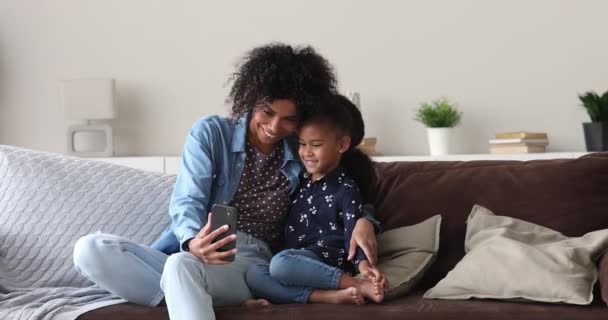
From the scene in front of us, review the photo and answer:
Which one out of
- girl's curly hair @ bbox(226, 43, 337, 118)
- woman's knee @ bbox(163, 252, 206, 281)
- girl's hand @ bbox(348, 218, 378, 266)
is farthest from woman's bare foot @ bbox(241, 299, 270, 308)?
girl's curly hair @ bbox(226, 43, 337, 118)

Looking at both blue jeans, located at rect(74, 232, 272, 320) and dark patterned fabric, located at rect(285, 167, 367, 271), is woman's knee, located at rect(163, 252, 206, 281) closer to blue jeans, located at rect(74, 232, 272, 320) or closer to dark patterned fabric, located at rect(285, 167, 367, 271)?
blue jeans, located at rect(74, 232, 272, 320)

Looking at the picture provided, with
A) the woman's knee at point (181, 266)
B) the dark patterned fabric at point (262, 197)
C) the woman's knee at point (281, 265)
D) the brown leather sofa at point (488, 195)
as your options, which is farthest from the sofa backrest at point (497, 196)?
the woman's knee at point (181, 266)

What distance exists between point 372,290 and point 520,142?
1968 mm

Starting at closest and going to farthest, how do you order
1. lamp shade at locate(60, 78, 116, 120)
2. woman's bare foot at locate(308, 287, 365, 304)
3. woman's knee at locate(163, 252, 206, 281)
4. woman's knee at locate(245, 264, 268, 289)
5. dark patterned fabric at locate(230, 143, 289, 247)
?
woman's knee at locate(163, 252, 206, 281)
woman's bare foot at locate(308, 287, 365, 304)
woman's knee at locate(245, 264, 268, 289)
dark patterned fabric at locate(230, 143, 289, 247)
lamp shade at locate(60, 78, 116, 120)

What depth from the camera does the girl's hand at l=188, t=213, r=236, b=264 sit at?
2184mm

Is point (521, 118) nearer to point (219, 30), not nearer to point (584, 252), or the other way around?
Result: point (219, 30)

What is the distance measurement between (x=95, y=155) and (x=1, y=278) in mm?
2184

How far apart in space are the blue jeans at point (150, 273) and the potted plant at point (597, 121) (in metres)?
2.18

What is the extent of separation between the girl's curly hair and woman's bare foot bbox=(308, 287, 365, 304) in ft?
1.63

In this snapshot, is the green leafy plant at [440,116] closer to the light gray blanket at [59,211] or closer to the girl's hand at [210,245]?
the light gray blanket at [59,211]

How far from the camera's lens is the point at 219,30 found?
4664 mm

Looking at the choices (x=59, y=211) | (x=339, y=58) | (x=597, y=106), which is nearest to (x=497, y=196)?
(x=59, y=211)

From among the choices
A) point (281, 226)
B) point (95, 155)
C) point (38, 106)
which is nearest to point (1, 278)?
point (281, 226)

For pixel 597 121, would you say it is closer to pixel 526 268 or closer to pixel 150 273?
pixel 526 268
